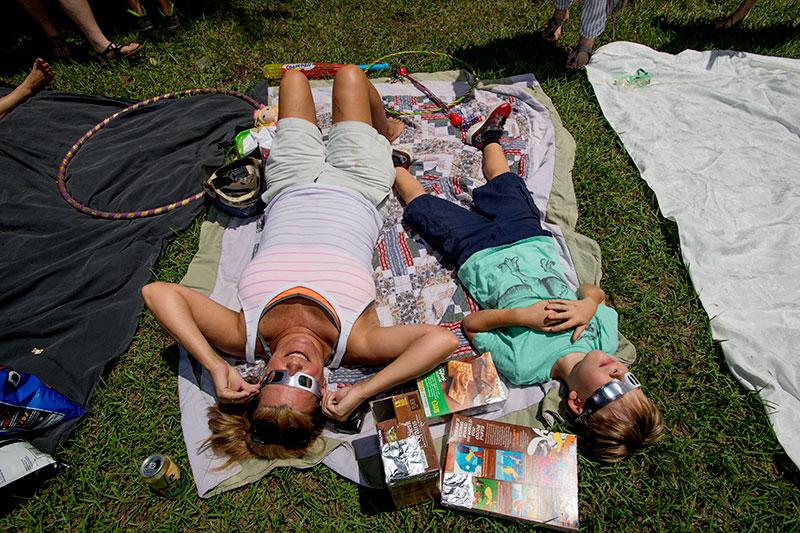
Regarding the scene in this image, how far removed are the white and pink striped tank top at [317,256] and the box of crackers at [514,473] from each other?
3.43 ft

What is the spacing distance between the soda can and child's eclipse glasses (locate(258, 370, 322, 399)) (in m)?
0.77

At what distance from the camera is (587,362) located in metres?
2.89

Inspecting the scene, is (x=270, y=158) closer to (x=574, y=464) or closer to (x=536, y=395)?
(x=536, y=395)

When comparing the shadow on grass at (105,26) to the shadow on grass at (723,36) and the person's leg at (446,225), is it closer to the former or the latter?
the person's leg at (446,225)

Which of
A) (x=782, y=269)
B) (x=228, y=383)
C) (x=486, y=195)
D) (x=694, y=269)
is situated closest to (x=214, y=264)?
(x=228, y=383)

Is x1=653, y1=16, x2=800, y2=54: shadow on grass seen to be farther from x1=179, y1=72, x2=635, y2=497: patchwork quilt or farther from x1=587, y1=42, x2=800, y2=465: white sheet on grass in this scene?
x1=179, y1=72, x2=635, y2=497: patchwork quilt

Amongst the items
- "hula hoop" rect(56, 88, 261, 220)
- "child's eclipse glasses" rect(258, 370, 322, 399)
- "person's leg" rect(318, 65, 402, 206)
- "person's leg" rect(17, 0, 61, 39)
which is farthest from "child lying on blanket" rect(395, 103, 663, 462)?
"person's leg" rect(17, 0, 61, 39)

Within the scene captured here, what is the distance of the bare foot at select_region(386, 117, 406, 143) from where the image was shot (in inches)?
181

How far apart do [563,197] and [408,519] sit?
10.2 feet

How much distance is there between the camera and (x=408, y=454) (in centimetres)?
247

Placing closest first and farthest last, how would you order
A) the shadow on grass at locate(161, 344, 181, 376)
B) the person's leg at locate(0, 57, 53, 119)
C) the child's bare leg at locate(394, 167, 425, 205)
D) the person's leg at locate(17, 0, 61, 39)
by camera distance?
the shadow on grass at locate(161, 344, 181, 376) → the child's bare leg at locate(394, 167, 425, 205) → the person's leg at locate(0, 57, 53, 119) → the person's leg at locate(17, 0, 61, 39)

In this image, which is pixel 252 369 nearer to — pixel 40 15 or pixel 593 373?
pixel 593 373

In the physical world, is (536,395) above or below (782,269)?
below

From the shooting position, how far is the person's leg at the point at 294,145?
3.64 metres
